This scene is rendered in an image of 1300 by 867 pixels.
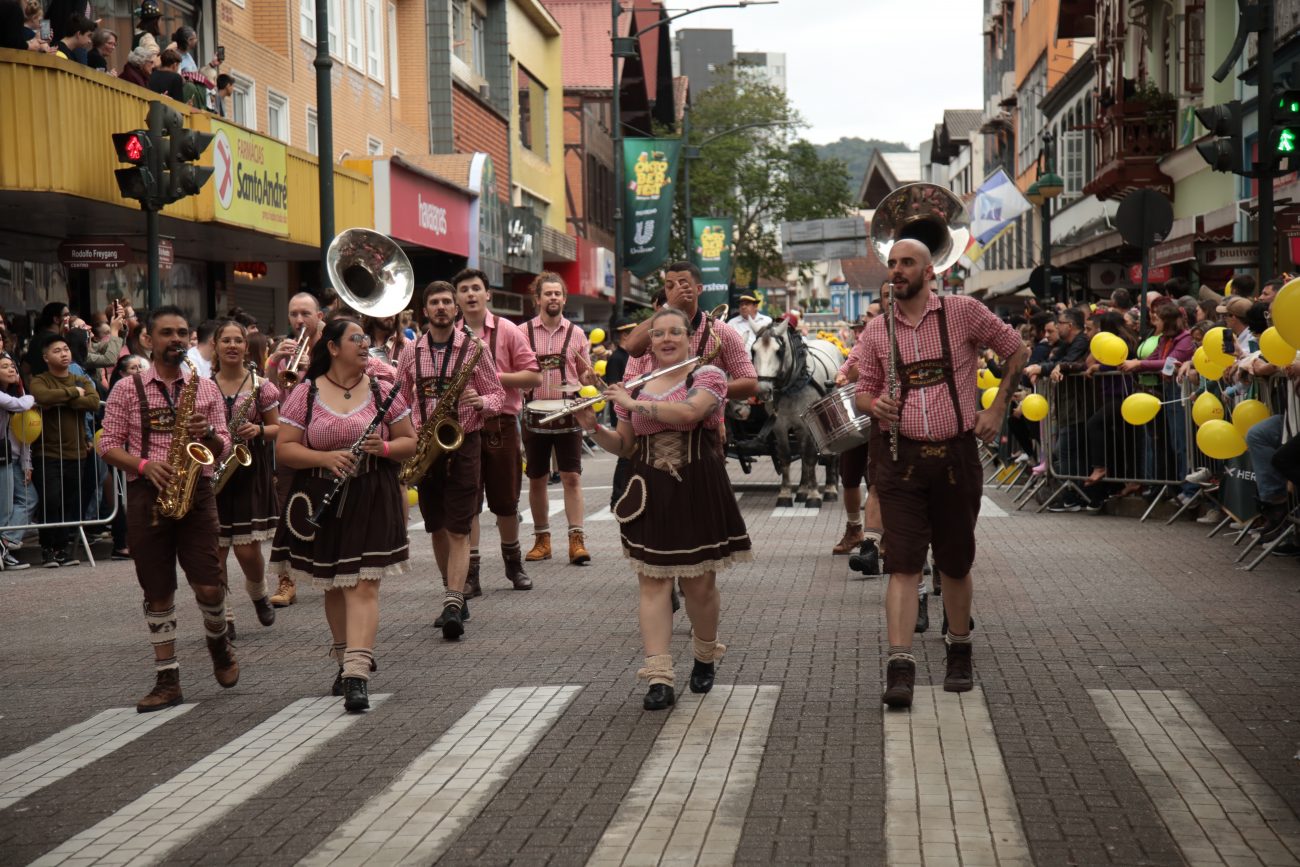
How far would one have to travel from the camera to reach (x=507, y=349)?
1138 centimetres

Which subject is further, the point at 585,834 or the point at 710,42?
the point at 710,42

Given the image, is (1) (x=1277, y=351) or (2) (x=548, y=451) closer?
(1) (x=1277, y=351)

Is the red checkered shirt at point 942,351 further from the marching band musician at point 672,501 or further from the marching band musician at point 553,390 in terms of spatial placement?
the marching band musician at point 553,390

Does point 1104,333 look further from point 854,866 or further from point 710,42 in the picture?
point 710,42

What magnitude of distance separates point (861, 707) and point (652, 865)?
2445 mm

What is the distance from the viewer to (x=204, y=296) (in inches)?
961

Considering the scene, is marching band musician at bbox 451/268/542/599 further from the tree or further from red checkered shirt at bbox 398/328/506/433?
the tree

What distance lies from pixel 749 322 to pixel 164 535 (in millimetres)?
11141

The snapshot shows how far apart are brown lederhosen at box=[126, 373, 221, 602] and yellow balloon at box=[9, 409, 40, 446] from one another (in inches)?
234

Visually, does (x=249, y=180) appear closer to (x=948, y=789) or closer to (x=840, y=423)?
(x=840, y=423)

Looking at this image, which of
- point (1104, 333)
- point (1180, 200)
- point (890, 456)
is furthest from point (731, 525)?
point (1180, 200)

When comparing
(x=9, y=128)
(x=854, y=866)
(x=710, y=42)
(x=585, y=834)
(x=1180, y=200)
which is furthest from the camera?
(x=710, y=42)

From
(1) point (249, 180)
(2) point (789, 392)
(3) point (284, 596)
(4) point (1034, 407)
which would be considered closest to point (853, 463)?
(3) point (284, 596)

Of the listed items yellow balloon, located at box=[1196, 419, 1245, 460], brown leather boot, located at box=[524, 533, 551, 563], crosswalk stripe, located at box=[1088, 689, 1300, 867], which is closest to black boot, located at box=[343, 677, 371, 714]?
crosswalk stripe, located at box=[1088, 689, 1300, 867]
